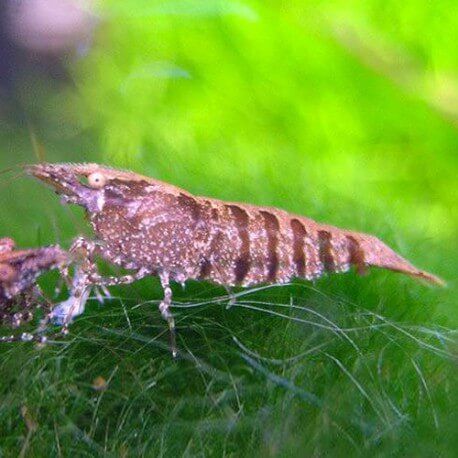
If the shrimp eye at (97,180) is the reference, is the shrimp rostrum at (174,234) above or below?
below

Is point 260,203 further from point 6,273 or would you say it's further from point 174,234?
point 6,273

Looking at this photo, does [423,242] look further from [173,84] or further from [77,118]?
[77,118]

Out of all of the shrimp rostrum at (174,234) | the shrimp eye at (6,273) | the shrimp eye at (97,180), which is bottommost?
the shrimp eye at (6,273)

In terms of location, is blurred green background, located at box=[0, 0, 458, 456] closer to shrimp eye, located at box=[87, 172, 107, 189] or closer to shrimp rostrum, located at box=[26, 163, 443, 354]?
shrimp rostrum, located at box=[26, 163, 443, 354]

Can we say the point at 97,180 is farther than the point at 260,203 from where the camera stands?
No

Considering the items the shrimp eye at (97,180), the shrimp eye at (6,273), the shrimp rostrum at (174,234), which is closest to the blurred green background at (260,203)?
the shrimp rostrum at (174,234)

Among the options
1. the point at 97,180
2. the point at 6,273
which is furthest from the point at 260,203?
the point at 6,273

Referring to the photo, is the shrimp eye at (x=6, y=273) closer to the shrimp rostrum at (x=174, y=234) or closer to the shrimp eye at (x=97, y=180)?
the shrimp rostrum at (x=174, y=234)
